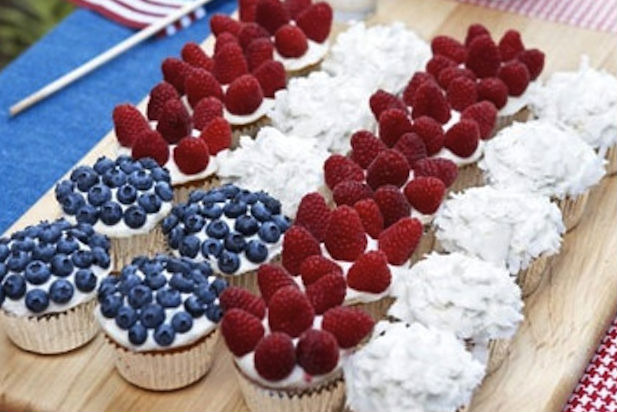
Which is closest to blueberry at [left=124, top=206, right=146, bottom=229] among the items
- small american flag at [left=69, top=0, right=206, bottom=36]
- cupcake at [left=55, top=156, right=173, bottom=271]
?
cupcake at [left=55, top=156, right=173, bottom=271]

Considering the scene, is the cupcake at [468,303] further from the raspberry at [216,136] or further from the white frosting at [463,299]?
the raspberry at [216,136]

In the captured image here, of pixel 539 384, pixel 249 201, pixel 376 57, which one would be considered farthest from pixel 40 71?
pixel 539 384

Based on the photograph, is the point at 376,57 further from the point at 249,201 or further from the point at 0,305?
the point at 0,305

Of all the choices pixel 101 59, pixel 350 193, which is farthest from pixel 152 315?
pixel 101 59

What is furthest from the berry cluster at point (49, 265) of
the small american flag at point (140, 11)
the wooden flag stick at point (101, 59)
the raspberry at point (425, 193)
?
the small american flag at point (140, 11)

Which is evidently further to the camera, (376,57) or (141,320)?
(376,57)

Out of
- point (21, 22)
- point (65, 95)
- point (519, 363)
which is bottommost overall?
point (21, 22)

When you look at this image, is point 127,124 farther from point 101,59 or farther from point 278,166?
point 101,59
